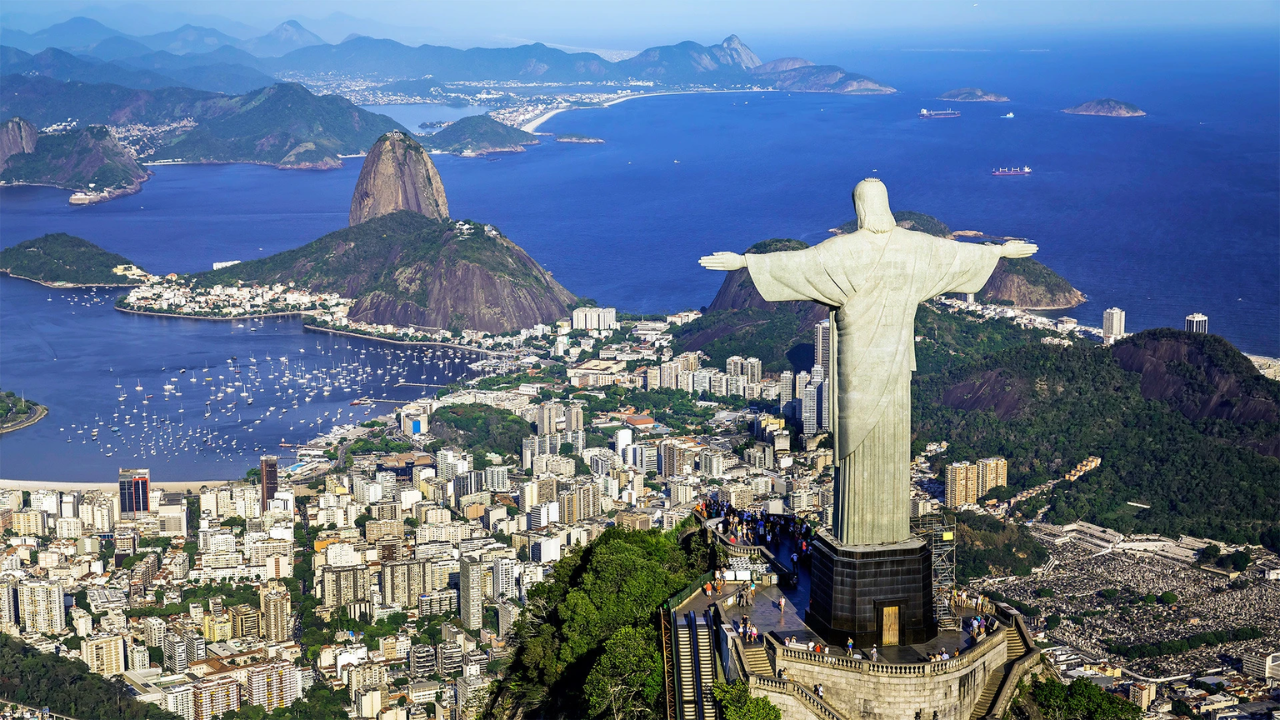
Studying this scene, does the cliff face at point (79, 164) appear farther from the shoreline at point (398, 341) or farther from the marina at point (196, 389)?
the shoreline at point (398, 341)

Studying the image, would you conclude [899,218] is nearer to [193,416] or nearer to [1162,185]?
[193,416]

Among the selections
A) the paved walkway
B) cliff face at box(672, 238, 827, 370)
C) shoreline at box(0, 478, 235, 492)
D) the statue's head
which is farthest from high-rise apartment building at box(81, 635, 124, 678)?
cliff face at box(672, 238, 827, 370)

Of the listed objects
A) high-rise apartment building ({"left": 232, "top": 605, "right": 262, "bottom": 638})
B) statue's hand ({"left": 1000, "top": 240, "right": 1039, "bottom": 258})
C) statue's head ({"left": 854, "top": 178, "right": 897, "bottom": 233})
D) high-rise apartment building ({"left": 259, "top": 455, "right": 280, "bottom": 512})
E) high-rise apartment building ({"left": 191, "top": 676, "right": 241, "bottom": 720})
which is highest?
statue's head ({"left": 854, "top": 178, "right": 897, "bottom": 233})

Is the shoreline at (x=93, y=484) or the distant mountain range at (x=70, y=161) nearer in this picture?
the shoreline at (x=93, y=484)

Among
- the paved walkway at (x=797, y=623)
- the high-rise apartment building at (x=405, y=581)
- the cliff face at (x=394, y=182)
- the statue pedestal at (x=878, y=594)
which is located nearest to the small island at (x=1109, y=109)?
the cliff face at (x=394, y=182)

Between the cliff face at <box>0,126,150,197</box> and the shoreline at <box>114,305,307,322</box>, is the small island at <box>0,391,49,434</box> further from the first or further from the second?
the cliff face at <box>0,126,150,197</box>

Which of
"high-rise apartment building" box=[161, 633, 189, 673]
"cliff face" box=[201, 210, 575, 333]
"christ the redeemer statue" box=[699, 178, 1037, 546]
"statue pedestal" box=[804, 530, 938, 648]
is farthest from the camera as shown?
"cliff face" box=[201, 210, 575, 333]
